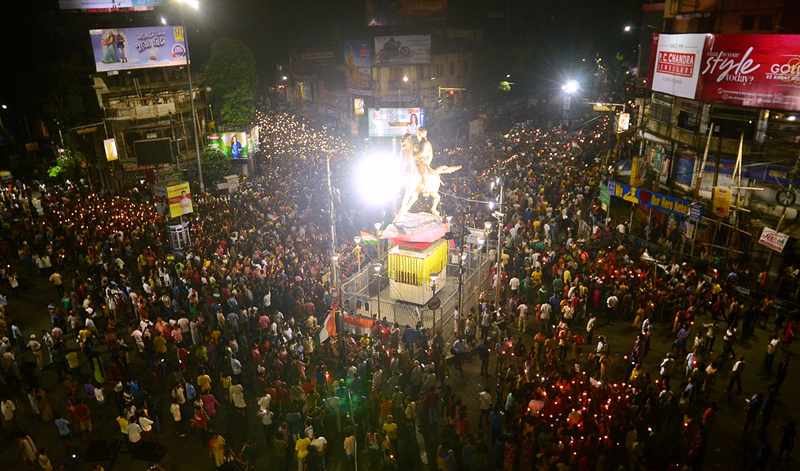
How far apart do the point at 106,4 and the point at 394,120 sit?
2201cm

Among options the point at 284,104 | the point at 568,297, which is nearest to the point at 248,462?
the point at 568,297

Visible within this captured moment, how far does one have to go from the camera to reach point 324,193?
29.2 meters

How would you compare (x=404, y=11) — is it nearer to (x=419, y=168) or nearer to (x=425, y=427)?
(x=419, y=168)

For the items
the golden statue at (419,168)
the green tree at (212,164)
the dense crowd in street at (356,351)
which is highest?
the golden statue at (419,168)

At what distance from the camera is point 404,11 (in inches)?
2151

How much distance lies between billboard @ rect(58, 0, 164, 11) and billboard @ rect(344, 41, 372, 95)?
17.6 meters

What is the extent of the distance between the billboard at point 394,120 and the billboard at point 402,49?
23.3 feet

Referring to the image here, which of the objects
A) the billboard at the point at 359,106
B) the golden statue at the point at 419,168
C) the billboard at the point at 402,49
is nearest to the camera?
the golden statue at the point at 419,168

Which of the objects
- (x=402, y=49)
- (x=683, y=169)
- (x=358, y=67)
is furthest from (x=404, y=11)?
(x=683, y=169)

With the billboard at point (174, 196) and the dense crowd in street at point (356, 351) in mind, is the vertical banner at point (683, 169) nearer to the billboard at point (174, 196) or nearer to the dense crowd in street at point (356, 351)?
the dense crowd in street at point (356, 351)

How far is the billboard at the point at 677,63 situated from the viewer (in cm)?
2162

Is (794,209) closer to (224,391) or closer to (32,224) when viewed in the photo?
(224,391)

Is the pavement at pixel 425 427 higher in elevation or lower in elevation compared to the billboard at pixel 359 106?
lower

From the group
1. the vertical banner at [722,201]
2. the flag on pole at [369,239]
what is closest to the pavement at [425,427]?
the vertical banner at [722,201]
